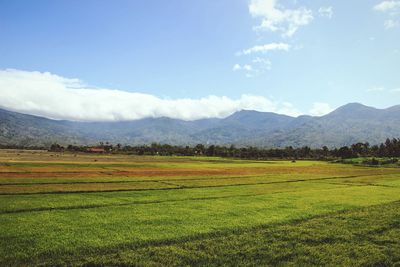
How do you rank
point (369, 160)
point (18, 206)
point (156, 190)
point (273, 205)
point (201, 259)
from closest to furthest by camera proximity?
point (201, 259), point (18, 206), point (273, 205), point (156, 190), point (369, 160)

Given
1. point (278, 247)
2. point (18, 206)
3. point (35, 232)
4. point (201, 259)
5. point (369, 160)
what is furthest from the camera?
point (369, 160)

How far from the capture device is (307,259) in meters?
16.2

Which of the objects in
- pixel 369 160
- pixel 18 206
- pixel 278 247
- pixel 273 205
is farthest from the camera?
pixel 369 160

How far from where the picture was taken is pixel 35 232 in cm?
A: 2011

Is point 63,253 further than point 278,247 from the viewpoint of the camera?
No

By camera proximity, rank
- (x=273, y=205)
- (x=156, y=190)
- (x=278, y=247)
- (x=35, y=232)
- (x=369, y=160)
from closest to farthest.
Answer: (x=278, y=247) < (x=35, y=232) < (x=273, y=205) < (x=156, y=190) < (x=369, y=160)

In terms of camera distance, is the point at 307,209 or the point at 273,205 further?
the point at 273,205

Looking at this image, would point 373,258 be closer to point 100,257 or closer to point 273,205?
point 100,257

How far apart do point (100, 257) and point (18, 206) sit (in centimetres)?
1602

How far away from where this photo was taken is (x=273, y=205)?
104 feet

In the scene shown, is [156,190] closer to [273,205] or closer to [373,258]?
[273,205]

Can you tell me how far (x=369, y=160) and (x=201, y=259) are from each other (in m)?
139

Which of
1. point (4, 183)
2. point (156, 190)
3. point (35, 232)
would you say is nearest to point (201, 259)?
point (35, 232)

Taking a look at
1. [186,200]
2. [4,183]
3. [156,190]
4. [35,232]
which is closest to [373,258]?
[35,232]
